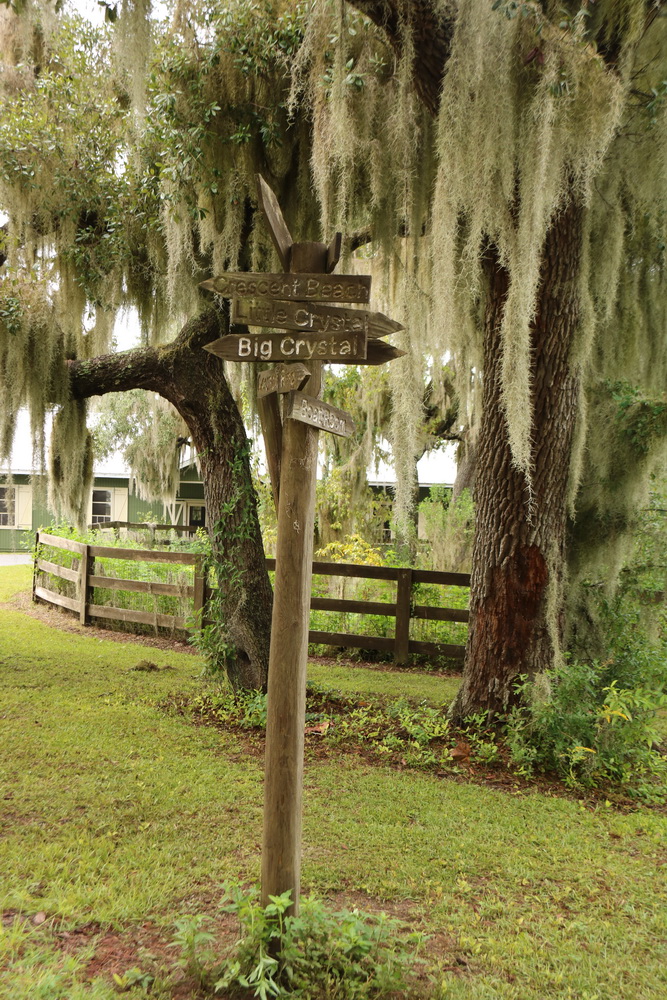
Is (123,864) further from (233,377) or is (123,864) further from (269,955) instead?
(233,377)

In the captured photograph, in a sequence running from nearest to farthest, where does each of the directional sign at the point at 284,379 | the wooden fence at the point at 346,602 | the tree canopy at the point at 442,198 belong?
the directional sign at the point at 284,379 < the tree canopy at the point at 442,198 < the wooden fence at the point at 346,602

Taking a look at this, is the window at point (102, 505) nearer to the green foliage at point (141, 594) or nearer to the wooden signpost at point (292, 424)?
the green foliage at point (141, 594)

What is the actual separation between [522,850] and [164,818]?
183 centimetres

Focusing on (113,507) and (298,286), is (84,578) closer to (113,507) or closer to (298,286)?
(298,286)

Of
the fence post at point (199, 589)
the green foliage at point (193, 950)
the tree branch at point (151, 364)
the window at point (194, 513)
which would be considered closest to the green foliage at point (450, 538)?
the fence post at point (199, 589)

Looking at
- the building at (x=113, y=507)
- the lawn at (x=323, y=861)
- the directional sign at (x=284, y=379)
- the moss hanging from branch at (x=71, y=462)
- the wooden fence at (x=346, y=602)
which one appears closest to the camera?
the lawn at (x=323, y=861)

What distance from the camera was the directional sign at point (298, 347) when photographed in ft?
8.43

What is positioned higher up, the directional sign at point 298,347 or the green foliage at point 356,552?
the directional sign at point 298,347

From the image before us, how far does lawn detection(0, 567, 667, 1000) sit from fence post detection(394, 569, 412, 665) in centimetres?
279

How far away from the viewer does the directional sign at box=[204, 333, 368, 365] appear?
257 cm

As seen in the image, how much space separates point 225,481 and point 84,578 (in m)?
4.16

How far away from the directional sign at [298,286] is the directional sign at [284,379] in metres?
0.29

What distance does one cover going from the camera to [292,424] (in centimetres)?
257

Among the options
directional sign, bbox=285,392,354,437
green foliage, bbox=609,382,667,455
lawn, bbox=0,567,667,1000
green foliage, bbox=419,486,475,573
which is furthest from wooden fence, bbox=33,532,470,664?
directional sign, bbox=285,392,354,437
